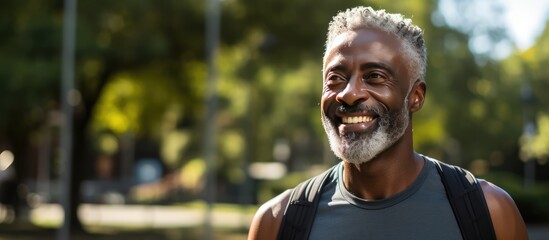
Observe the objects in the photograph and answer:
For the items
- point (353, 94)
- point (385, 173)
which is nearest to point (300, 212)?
point (385, 173)

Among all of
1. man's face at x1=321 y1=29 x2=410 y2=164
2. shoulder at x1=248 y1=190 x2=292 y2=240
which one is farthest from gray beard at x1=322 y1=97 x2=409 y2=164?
shoulder at x1=248 y1=190 x2=292 y2=240

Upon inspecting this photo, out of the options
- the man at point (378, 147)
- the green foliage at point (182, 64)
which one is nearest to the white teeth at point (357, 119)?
the man at point (378, 147)

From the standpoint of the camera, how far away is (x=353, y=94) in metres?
2.69

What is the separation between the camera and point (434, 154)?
5138 cm

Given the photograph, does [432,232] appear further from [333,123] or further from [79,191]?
[79,191]

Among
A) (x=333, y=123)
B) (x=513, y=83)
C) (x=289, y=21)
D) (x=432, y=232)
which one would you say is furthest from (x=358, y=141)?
(x=513, y=83)

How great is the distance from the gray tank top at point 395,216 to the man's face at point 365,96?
139 millimetres

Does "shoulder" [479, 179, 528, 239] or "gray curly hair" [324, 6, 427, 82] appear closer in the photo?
"shoulder" [479, 179, 528, 239]

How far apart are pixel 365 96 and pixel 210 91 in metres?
23.1

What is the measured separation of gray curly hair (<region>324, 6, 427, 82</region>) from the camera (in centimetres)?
278

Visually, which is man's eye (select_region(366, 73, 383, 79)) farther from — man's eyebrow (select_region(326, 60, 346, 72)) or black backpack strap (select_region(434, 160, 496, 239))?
black backpack strap (select_region(434, 160, 496, 239))

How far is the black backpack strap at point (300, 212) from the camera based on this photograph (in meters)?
2.76

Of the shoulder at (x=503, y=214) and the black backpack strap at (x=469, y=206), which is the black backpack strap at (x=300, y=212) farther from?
the shoulder at (x=503, y=214)

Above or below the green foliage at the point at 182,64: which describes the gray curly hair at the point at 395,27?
below
